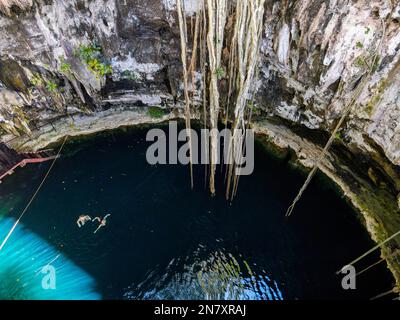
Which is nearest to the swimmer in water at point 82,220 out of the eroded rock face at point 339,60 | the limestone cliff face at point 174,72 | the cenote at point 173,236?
the cenote at point 173,236

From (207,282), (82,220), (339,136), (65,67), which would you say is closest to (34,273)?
(82,220)

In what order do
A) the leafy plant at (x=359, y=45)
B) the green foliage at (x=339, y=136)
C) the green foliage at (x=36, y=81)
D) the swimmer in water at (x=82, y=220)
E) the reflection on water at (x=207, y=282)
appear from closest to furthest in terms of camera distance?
1. the leafy plant at (x=359, y=45)
2. the reflection on water at (x=207, y=282)
3. the swimmer in water at (x=82, y=220)
4. the green foliage at (x=339, y=136)
5. the green foliage at (x=36, y=81)

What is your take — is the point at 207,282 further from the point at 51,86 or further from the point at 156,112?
the point at 51,86

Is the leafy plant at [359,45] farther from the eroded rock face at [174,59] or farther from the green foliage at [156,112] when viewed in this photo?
the green foliage at [156,112]

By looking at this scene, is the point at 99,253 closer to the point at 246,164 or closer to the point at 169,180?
the point at 169,180

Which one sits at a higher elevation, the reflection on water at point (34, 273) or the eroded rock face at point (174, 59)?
the eroded rock face at point (174, 59)

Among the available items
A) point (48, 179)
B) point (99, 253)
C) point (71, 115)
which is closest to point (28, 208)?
point (48, 179)
